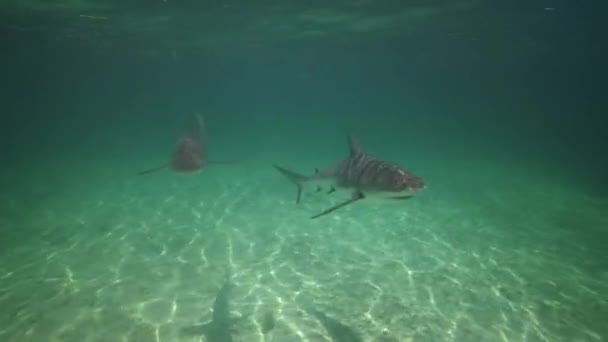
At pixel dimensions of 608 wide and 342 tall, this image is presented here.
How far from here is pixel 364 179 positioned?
5602mm

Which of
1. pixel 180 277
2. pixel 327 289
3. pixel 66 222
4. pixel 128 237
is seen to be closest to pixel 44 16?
pixel 66 222

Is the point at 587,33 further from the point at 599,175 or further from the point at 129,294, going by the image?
the point at 129,294

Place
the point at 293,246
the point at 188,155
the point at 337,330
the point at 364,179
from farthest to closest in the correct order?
the point at 293,246 → the point at 188,155 → the point at 337,330 → the point at 364,179

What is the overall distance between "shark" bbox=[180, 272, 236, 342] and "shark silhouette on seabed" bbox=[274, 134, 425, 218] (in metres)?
3.24

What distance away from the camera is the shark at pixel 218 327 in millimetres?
7132

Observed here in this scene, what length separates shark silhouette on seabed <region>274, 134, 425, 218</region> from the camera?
4926mm

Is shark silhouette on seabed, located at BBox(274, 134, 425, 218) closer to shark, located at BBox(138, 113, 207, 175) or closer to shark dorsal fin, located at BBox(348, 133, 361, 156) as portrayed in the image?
shark dorsal fin, located at BBox(348, 133, 361, 156)

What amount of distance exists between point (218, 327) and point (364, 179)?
4.34m

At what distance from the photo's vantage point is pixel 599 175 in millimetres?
26312

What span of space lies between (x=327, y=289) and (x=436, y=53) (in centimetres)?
5624

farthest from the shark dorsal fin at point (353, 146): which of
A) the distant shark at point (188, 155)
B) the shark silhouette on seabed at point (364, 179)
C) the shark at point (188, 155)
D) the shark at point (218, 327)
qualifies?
the shark at point (218, 327)

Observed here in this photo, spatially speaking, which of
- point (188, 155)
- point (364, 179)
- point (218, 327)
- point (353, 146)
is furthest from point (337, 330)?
point (188, 155)

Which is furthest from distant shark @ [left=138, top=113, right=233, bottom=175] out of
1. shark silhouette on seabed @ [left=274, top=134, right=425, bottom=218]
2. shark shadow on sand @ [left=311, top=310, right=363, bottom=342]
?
shark shadow on sand @ [left=311, top=310, right=363, bottom=342]

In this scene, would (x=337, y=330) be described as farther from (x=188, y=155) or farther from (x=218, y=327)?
A: (x=188, y=155)
